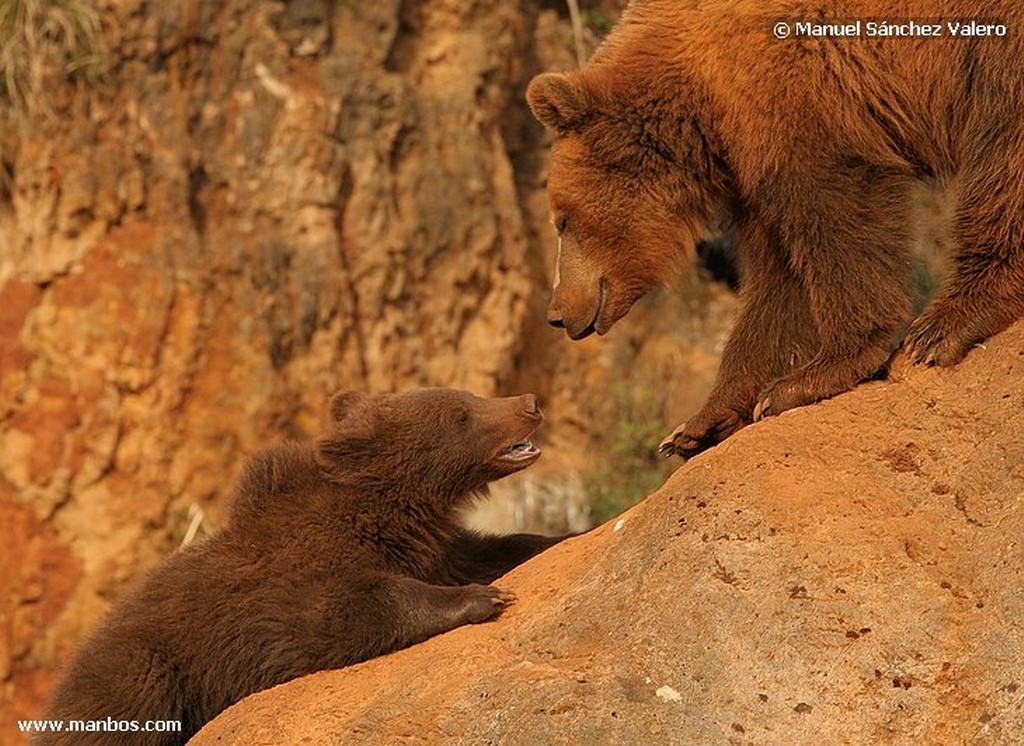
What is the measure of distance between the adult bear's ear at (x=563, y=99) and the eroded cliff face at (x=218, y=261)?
5376 millimetres

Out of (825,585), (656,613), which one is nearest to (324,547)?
(656,613)

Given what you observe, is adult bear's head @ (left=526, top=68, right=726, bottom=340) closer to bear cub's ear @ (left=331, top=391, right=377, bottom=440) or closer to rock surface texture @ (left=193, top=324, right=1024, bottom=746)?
bear cub's ear @ (left=331, top=391, right=377, bottom=440)

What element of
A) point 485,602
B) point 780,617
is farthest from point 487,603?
point 780,617

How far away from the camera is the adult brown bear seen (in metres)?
5.73

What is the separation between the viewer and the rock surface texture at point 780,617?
470 cm

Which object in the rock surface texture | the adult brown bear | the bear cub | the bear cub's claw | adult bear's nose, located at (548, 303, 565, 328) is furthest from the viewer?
adult bear's nose, located at (548, 303, 565, 328)

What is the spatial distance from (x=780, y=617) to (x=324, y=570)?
188 cm

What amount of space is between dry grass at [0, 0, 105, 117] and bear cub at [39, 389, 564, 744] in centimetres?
520

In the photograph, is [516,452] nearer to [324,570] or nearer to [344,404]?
[344,404]

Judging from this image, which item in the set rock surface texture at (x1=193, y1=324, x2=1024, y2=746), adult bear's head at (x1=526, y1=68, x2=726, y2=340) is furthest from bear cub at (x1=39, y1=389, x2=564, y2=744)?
adult bear's head at (x1=526, y1=68, x2=726, y2=340)

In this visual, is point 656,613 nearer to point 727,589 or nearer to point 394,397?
point 727,589

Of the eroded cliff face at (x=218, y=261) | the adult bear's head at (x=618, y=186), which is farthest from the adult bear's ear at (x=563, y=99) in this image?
the eroded cliff face at (x=218, y=261)

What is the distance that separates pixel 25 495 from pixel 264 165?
268cm

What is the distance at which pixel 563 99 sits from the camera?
643 cm
